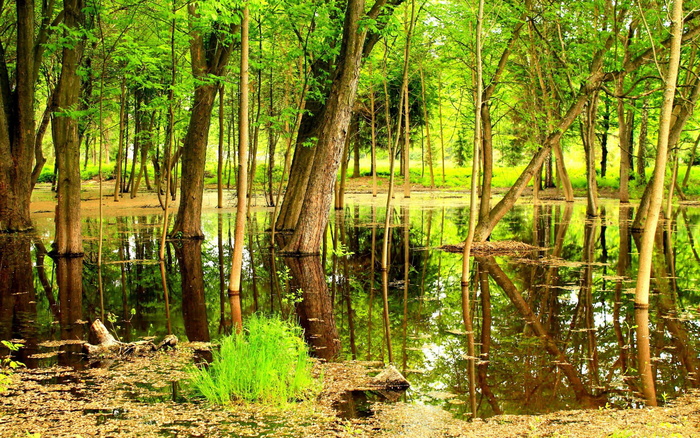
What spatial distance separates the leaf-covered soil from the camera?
514 cm

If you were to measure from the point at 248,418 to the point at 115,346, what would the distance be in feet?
9.92

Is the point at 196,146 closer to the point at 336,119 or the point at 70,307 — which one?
the point at 336,119

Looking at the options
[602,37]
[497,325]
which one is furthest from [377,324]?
[602,37]

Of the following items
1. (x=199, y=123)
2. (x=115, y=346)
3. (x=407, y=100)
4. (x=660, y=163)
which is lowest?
(x=115, y=346)

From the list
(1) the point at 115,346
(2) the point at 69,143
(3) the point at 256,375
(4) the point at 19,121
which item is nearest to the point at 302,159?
(2) the point at 69,143

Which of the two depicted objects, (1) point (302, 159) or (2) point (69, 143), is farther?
(1) point (302, 159)

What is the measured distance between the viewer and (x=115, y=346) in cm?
779

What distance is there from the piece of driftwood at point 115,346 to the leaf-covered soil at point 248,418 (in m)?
1.05

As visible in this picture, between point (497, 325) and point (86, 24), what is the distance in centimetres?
1220

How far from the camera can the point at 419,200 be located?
45.2 metres

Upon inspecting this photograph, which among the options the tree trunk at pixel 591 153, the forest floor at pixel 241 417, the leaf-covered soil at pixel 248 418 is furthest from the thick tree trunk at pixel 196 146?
the tree trunk at pixel 591 153

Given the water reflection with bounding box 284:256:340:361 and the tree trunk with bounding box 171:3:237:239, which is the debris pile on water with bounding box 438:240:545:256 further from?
the tree trunk with bounding box 171:3:237:239

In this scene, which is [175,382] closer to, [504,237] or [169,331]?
[169,331]

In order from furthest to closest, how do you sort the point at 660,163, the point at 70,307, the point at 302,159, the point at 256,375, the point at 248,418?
the point at 302,159, the point at 70,307, the point at 660,163, the point at 256,375, the point at 248,418
